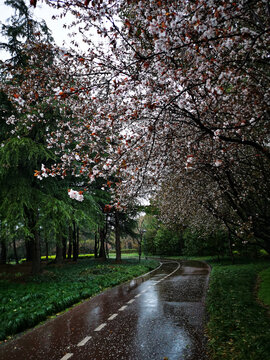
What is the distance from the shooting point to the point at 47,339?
569 centimetres

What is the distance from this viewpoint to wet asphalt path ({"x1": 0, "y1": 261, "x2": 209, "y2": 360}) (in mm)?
4738

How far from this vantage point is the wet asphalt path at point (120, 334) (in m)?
4.74

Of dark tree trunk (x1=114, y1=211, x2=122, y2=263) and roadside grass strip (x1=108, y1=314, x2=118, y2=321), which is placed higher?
dark tree trunk (x1=114, y1=211, x2=122, y2=263)

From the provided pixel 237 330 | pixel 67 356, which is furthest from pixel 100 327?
pixel 237 330

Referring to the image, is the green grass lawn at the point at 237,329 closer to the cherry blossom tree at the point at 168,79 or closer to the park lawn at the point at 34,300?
the cherry blossom tree at the point at 168,79

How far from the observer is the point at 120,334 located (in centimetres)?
574

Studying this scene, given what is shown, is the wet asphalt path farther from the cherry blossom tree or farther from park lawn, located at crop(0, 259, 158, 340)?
the cherry blossom tree

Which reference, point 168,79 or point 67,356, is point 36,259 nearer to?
point 67,356

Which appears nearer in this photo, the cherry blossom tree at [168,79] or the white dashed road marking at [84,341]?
the cherry blossom tree at [168,79]

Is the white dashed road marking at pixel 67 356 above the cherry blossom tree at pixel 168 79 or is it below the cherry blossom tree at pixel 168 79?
below

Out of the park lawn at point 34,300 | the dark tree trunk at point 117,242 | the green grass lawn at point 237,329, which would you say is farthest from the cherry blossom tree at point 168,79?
the dark tree trunk at point 117,242

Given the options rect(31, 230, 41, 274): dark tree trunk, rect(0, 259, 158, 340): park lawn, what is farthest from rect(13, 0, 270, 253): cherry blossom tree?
rect(31, 230, 41, 274): dark tree trunk

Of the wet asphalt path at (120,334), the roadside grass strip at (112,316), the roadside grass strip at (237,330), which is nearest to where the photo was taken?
the roadside grass strip at (237,330)

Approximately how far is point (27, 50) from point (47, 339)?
7.05 metres
